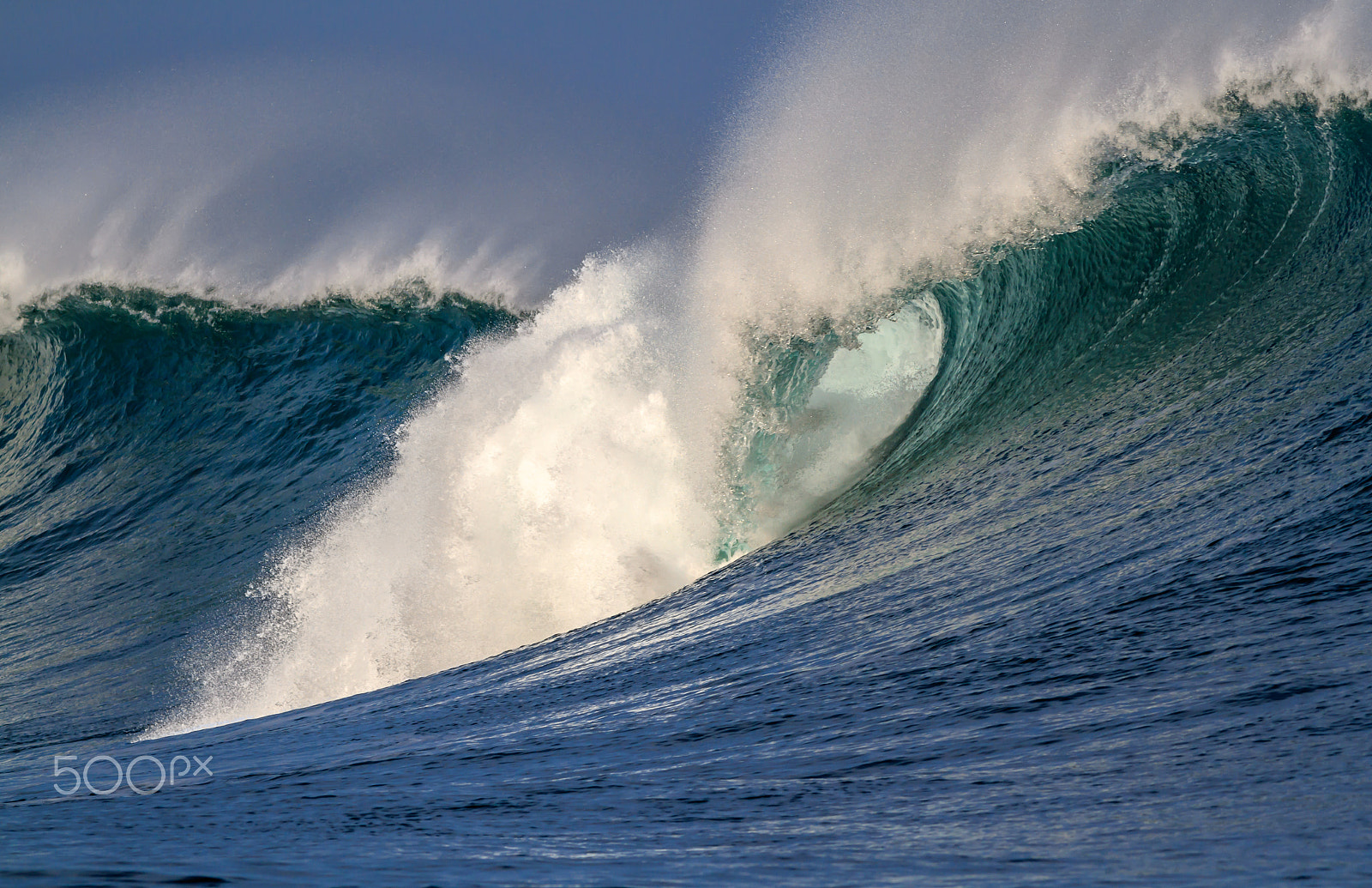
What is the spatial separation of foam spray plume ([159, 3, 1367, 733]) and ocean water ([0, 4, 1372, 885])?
5 cm

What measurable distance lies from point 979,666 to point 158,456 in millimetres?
12620

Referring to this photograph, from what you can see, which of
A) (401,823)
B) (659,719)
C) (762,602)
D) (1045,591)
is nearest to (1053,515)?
(1045,591)

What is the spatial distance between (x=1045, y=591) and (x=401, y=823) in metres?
2.39

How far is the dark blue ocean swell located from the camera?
8.74 m

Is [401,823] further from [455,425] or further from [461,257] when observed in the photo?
[461,257]

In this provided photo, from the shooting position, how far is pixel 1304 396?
15.4ft

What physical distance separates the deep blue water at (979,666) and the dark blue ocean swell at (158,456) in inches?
4.4

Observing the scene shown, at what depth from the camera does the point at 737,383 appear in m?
8.95

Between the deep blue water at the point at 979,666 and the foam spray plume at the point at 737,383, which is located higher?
the foam spray plume at the point at 737,383

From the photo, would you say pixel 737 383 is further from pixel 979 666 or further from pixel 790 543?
pixel 979 666

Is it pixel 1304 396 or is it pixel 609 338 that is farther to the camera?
pixel 609 338

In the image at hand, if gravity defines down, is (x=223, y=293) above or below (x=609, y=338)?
above

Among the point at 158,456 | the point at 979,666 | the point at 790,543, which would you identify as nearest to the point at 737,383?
the point at 790,543

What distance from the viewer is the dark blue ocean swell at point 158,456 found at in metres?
8.74
